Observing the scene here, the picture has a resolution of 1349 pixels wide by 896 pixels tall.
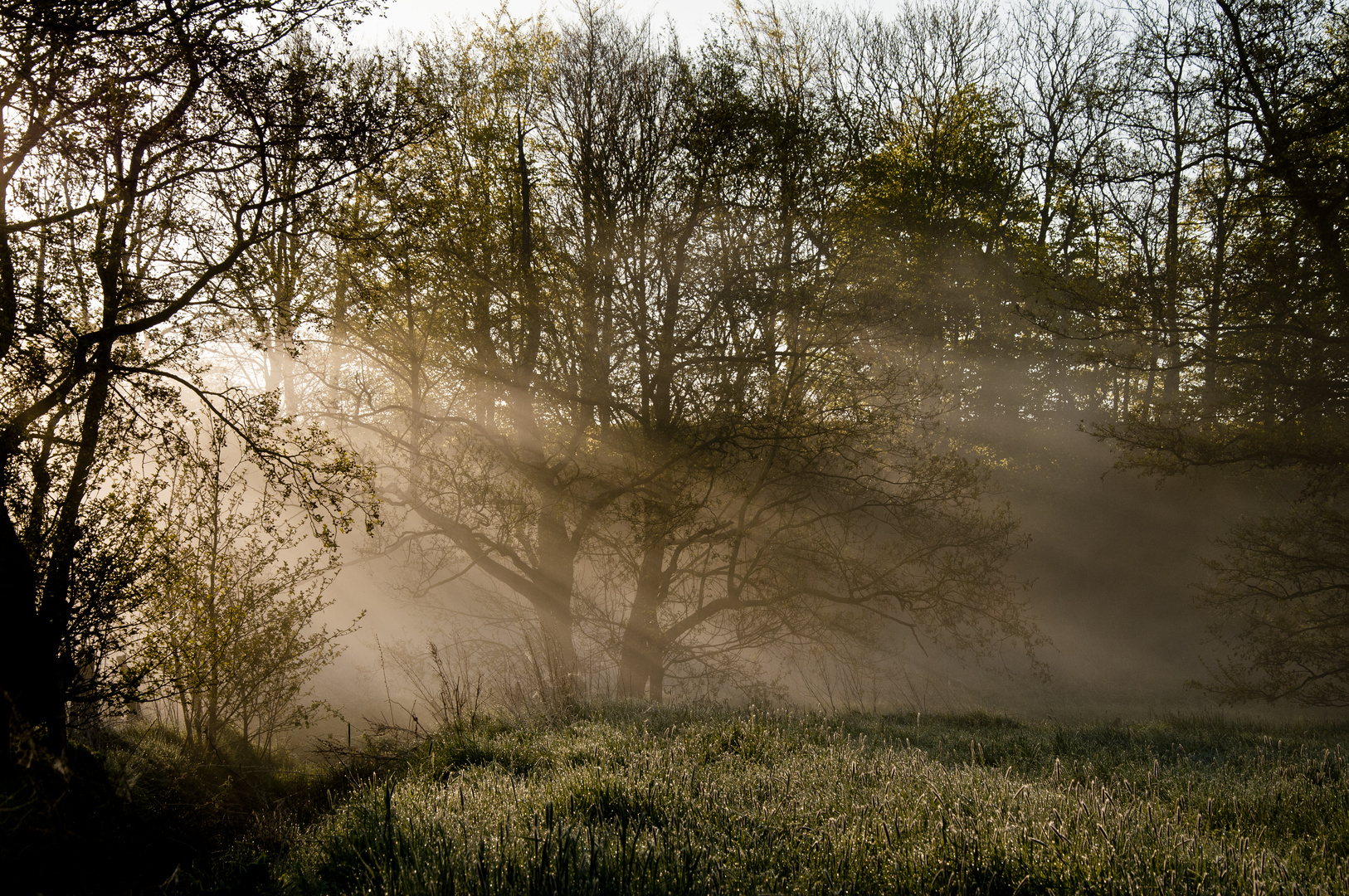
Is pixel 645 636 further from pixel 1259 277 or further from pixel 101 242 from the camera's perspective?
pixel 1259 277

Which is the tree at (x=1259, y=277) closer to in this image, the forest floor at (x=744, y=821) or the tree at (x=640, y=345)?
the tree at (x=640, y=345)

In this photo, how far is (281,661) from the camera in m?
8.36

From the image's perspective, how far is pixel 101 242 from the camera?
5.74 meters

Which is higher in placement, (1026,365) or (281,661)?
(1026,365)

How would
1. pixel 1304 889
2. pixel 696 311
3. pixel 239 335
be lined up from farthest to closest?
pixel 696 311
pixel 239 335
pixel 1304 889

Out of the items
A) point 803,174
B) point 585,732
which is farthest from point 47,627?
point 803,174

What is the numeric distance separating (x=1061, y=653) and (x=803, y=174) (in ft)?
52.6

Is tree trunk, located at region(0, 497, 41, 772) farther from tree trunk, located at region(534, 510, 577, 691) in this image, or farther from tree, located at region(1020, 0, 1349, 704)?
tree, located at region(1020, 0, 1349, 704)

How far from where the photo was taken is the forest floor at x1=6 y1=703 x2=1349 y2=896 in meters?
2.50

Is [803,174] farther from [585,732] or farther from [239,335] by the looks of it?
[585,732]

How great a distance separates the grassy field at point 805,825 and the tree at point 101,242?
3053 millimetres

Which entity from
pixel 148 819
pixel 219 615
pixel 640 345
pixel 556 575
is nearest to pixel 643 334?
pixel 640 345

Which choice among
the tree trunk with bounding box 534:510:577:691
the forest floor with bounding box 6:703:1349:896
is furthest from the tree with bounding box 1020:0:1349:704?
the tree trunk with bounding box 534:510:577:691

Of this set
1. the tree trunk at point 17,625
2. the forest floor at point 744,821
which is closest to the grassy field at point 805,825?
the forest floor at point 744,821
